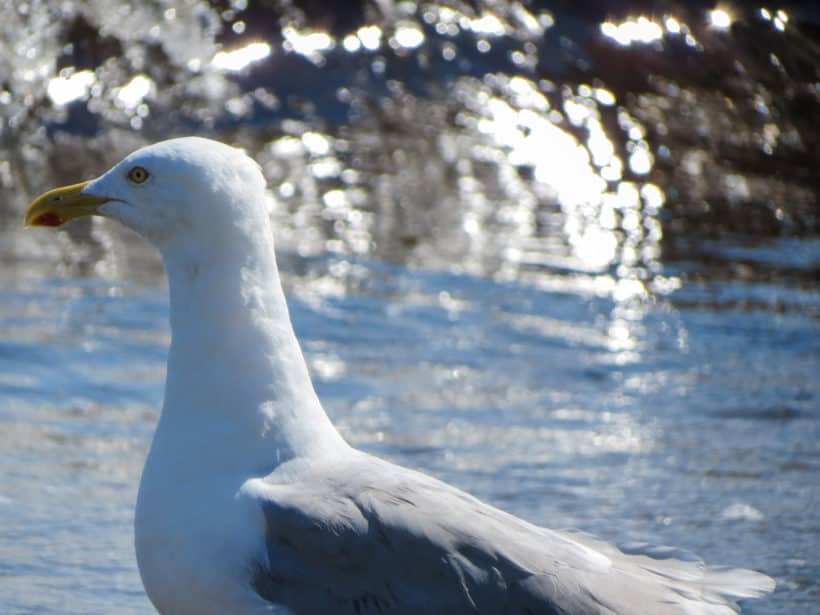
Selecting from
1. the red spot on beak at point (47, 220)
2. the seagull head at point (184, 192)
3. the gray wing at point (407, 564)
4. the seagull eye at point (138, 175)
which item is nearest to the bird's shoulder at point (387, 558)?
the gray wing at point (407, 564)

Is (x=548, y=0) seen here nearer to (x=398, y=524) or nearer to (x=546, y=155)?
(x=546, y=155)

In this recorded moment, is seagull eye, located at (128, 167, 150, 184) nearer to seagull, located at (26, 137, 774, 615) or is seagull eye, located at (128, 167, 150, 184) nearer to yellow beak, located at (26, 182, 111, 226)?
seagull, located at (26, 137, 774, 615)

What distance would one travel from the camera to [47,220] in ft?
12.3

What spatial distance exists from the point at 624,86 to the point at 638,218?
1600 millimetres

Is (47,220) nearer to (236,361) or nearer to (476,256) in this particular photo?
(236,361)

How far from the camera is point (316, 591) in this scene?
126 inches

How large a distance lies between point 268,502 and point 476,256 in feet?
18.5

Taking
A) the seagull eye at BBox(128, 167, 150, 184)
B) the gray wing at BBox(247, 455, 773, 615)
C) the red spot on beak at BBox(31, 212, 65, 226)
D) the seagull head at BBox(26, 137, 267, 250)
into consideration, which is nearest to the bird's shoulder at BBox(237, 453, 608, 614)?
the gray wing at BBox(247, 455, 773, 615)

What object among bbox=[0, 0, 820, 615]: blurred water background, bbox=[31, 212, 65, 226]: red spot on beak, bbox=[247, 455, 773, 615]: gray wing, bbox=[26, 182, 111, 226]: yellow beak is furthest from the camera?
bbox=[0, 0, 820, 615]: blurred water background

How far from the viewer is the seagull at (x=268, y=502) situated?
10.4ft

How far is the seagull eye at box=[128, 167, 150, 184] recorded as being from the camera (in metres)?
3.49

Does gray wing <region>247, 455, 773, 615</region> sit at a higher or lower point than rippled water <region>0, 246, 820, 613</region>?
higher

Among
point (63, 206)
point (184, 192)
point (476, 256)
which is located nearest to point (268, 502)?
point (184, 192)

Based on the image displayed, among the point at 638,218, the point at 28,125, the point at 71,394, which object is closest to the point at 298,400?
the point at 71,394
